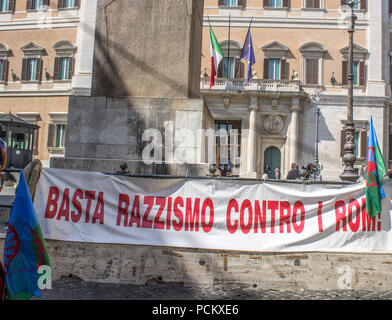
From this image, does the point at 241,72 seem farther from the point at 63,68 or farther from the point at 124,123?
the point at 124,123

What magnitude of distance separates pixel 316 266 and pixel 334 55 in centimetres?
2608

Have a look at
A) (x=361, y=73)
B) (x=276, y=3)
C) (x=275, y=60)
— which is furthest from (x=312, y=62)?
(x=276, y=3)

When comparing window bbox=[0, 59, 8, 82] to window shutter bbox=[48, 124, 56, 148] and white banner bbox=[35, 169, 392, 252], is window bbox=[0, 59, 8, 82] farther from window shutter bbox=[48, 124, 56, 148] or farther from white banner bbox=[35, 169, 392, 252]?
white banner bbox=[35, 169, 392, 252]

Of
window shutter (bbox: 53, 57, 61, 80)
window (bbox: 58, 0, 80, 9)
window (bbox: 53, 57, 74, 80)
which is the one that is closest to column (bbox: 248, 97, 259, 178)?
window (bbox: 53, 57, 74, 80)

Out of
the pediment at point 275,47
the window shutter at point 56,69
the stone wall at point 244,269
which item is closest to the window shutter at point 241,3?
the pediment at point 275,47

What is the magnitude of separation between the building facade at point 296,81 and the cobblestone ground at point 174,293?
69.7ft

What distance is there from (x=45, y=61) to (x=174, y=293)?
95.9 ft

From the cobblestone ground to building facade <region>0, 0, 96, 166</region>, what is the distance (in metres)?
25.2

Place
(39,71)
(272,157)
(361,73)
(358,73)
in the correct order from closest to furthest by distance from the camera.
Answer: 1. (272,157)
2. (361,73)
3. (358,73)
4. (39,71)

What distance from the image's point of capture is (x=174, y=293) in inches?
183

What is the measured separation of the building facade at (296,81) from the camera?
87.2 feet

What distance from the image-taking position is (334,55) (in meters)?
28.0

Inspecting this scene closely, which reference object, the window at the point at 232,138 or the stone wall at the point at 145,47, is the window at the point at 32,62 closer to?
the window at the point at 232,138
